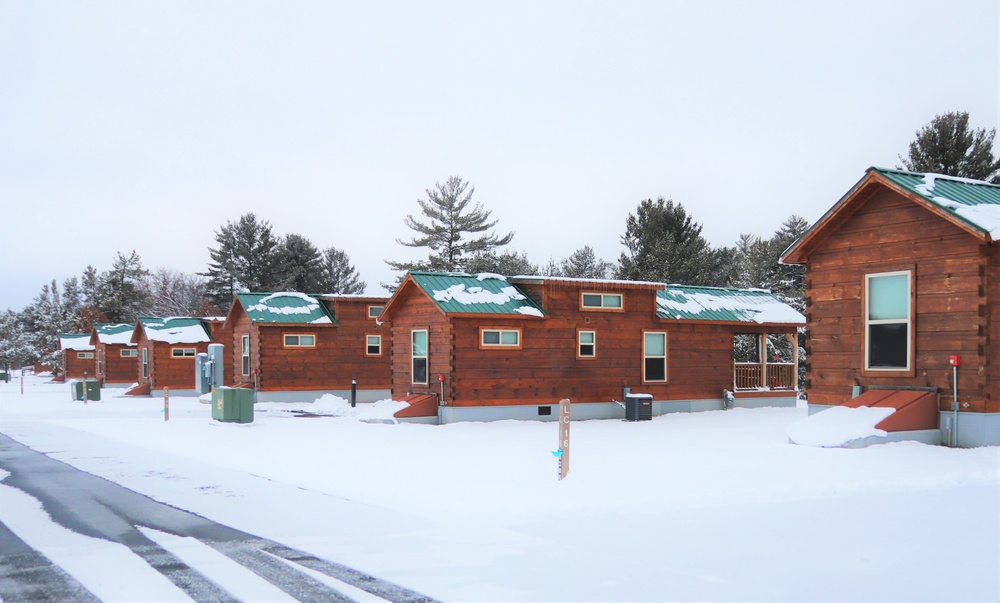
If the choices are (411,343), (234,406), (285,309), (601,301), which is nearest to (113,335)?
(285,309)

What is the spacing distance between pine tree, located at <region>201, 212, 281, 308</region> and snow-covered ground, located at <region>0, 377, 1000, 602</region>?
158 ft

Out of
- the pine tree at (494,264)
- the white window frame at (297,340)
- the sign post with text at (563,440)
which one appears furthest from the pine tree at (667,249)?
the sign post with text at (563,440)

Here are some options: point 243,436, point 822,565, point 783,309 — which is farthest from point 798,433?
point 783,309

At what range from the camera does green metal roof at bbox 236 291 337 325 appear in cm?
3378

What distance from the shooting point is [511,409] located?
24.4 meters

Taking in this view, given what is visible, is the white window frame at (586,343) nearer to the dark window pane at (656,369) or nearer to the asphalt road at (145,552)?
the dark window pane at (656,369)

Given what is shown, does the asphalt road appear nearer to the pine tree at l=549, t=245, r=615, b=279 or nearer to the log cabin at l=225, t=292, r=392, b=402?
the log cabin at l=225, t=292, r=392, b=402

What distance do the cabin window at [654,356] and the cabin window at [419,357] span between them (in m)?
6.92

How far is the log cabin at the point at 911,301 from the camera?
593 inches

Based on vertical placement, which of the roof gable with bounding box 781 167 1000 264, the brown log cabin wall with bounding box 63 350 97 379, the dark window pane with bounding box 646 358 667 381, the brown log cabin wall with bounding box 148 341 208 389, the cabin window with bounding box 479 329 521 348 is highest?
the roof gable with bounding box 781 167 1000 264

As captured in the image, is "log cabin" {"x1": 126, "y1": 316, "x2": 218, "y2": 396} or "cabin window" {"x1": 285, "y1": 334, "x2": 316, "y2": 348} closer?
"cabin window" {"x1": 285, "y1": 334, "x2": 316, "y2": 348}

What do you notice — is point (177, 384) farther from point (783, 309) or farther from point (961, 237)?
point (961, 237)

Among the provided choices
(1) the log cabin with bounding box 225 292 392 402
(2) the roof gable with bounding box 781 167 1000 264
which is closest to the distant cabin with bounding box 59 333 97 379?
(1) the log cabin with bounding box 225 292 392 402

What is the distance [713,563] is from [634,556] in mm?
741
